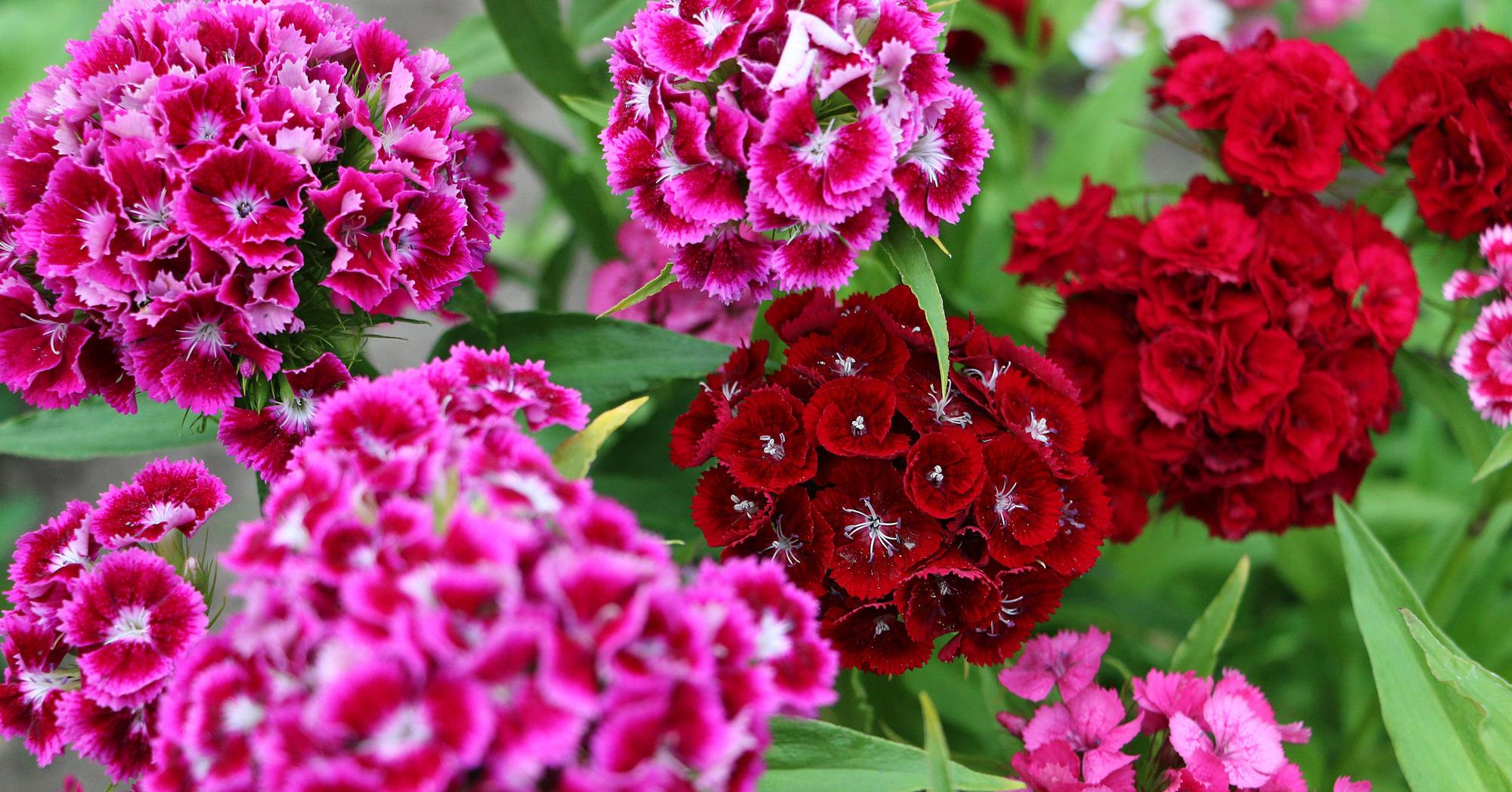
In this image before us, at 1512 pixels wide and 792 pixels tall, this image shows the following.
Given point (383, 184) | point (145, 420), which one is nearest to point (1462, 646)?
point (383, 184)

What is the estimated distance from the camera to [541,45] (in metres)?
1.38

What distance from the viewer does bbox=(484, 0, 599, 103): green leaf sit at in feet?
4.45

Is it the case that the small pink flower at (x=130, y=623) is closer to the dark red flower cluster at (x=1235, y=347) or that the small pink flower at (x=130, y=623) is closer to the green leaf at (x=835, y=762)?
the green leaf at (x=835, y=762)

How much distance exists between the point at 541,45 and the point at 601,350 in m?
0.48

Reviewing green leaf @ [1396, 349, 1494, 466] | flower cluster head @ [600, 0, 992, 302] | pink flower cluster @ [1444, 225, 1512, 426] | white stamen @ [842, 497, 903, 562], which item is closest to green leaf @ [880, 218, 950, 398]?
flower cluster head @ [600, 0, 992, 302]

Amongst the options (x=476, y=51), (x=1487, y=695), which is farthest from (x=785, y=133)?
(x=476, y=51)

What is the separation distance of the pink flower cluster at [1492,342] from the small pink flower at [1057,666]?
560 mm

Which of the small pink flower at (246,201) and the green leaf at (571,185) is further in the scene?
the green leaf at (571,185)

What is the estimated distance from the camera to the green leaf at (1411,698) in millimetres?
1050

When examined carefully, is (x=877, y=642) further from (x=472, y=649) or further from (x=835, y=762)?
(x=472, y=649)

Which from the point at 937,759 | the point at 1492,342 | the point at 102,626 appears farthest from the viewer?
the point at 1492,342

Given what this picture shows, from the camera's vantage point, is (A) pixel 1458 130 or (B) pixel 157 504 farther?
(A) pixel 1458 130

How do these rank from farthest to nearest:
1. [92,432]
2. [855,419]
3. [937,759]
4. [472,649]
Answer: [92,432]
[855,419]
[937,759]
[472,649]

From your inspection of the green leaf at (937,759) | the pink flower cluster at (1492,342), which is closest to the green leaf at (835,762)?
the green leaf at (937,759)
